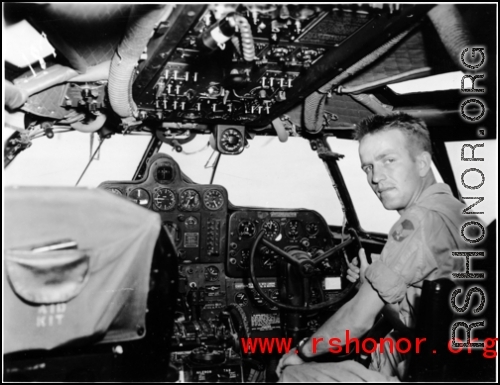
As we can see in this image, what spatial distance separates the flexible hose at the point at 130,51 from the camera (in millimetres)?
1656

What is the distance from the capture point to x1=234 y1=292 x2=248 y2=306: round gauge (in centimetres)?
380

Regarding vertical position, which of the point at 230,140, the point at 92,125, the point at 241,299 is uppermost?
the point at 92,125

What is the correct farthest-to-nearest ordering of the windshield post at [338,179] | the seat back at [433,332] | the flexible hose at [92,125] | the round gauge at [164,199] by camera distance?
the windshield post at [338,179]
the round gauge at [164,199]
the flexible hose at [92,125]
the seat back at [433,332]

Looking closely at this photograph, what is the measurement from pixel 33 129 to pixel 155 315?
102 inches

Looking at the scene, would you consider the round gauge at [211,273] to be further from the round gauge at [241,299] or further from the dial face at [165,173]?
the dial face at [165,173]

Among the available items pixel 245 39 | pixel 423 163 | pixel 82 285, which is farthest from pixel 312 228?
pixel 82 285

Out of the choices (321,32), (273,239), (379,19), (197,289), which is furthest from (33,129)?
(379,19)

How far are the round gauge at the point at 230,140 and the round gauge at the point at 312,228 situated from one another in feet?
3.22

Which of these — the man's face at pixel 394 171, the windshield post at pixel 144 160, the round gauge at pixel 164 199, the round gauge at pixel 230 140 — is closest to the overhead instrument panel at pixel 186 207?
the round gauge at pixel 164 199

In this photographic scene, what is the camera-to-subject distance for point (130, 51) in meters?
1.90

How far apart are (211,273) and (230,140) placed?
48.3 inches

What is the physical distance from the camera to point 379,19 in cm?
177

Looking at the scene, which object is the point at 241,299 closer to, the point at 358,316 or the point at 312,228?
the point at 312,228

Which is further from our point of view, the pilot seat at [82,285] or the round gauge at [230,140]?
the round gauge at [230,140]
